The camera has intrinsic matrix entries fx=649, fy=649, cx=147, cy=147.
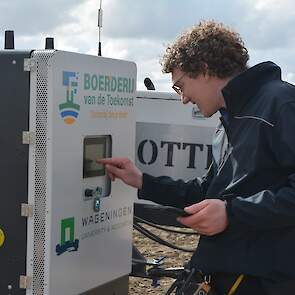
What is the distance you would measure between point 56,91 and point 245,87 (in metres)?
0.94

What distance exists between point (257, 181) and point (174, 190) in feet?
2.60

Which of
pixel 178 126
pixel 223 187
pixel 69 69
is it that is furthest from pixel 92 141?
pixel 178 126

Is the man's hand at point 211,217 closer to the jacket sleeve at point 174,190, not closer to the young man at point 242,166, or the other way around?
the young man at point 242,166

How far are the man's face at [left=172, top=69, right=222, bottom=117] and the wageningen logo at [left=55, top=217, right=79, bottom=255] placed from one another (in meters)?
0.89

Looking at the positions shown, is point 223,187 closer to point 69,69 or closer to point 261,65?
point 261,65

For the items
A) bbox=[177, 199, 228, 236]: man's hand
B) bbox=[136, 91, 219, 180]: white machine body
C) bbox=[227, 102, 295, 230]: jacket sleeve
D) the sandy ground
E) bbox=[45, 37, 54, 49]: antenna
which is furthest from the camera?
the sandy ground

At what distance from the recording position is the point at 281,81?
2.54 metres

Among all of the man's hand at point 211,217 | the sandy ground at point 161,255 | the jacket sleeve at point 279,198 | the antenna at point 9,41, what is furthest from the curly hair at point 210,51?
the sandy ground at point 161,255

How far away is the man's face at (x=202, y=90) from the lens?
270 centimetres

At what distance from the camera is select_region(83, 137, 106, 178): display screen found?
333 centimetres

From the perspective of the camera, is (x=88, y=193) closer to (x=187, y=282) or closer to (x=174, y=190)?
(x=174, y=190)

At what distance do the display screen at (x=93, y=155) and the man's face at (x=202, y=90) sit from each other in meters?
0.72

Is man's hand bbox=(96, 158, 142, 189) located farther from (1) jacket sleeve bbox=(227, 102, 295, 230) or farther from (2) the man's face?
(1) jacket sleeve bbox=(227, 102, 295, 230)

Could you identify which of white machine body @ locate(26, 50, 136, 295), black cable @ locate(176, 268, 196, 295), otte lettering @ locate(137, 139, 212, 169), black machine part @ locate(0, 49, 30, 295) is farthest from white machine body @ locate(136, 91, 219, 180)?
black cable @ locate(176, 268, 196, 295)
